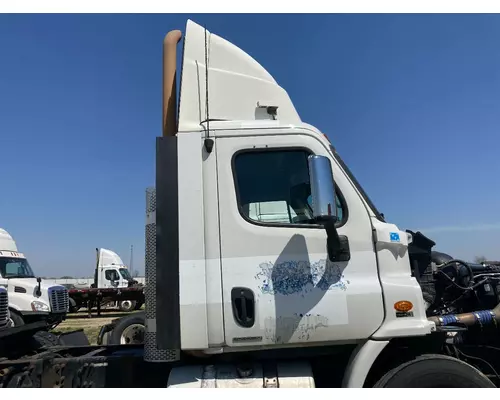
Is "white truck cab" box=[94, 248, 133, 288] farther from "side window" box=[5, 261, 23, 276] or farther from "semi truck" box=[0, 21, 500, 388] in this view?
"semi truck" box=[0, 21, 500, 388]

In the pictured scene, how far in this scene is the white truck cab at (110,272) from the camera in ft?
83.9

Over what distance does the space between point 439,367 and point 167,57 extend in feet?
11.1

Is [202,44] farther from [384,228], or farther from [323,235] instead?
[384,228]

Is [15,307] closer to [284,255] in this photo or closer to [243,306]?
[243,306]

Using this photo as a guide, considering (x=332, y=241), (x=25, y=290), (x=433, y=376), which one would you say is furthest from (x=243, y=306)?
(x=25, y=290)

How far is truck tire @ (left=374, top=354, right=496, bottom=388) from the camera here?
300 cm

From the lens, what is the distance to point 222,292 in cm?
302

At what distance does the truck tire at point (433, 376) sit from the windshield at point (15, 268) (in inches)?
524

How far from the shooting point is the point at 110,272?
2594cm

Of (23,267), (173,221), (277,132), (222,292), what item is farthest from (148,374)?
(23,267)

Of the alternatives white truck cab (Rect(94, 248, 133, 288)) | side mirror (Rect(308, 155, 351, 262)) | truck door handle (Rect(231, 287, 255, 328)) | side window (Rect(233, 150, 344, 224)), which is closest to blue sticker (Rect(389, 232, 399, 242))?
side window (Rect(233, 150, 344, 224))

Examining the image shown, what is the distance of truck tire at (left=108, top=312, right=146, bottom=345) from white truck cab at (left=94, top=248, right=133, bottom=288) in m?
20.2

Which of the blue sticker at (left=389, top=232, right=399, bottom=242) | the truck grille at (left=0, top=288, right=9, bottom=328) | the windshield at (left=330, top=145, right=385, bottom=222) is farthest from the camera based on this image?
the truck grille at (left=0, top=288, right=9, bottom=328)

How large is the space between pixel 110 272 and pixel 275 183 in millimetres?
24735
